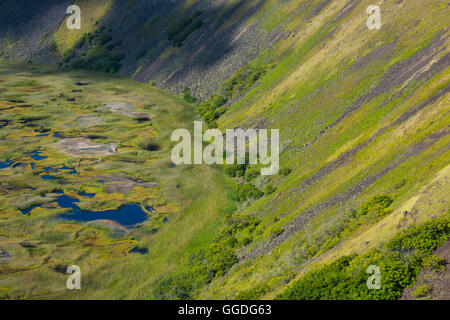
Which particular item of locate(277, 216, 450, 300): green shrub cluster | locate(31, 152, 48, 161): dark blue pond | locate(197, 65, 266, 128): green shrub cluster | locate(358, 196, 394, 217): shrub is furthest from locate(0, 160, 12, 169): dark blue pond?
locate(358, 196, 394, 217): shrub

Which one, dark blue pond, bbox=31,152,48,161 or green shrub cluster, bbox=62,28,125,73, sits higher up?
green shrub cluster, bbox=62,28,125,73

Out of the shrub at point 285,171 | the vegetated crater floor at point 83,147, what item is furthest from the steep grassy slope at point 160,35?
the shrub at point 285,171

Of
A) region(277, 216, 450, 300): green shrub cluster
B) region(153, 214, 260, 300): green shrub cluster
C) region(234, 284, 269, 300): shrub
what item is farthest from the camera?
region(153, 214, 260, 300): green shrub cluster

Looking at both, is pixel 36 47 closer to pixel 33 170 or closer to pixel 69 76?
pixel 69 76

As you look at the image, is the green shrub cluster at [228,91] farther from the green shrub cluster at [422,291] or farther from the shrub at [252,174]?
the green shrub cluster at [422,291]

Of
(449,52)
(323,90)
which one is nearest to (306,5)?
(323,90)

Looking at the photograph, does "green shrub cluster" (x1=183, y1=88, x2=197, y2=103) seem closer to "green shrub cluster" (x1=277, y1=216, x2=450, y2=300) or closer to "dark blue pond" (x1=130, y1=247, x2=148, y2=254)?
"dark blue pond" (x1=130, y1=247, x2=148, y2=254)
